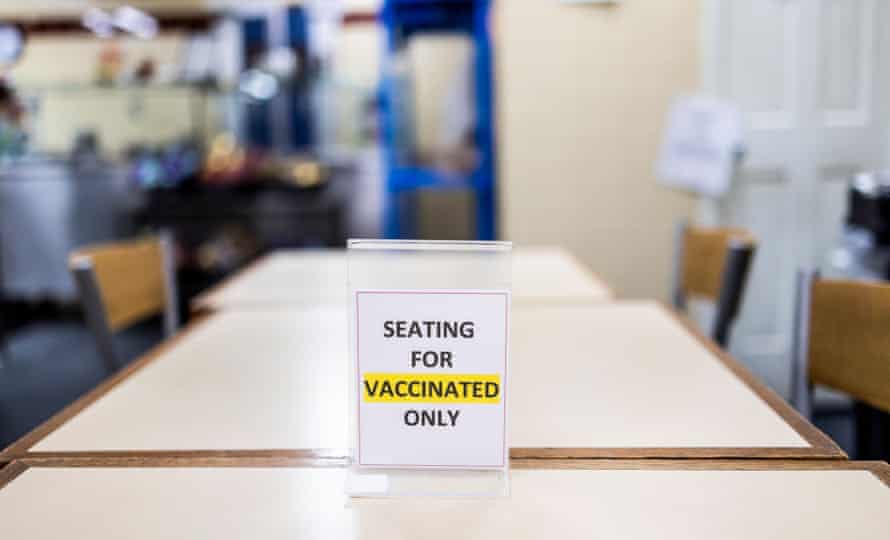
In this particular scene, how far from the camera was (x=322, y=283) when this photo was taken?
7.34 feet

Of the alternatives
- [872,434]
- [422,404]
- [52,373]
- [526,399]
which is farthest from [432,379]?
[52,373]

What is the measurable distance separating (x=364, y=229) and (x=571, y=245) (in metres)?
2.75

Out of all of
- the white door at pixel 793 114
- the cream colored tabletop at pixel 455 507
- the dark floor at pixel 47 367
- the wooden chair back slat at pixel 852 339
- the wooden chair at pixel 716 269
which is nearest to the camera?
the cream colored tabletop at pixel 455 507

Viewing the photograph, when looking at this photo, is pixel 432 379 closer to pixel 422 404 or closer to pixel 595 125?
pixel 422 404

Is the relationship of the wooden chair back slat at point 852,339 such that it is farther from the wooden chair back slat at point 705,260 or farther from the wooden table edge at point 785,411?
the wooden chair back slat at point 705,260

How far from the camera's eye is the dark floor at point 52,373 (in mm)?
3158

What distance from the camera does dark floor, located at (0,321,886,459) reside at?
3.16 meters

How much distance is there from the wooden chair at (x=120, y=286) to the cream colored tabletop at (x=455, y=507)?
0.91 meters

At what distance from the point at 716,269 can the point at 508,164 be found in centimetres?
125

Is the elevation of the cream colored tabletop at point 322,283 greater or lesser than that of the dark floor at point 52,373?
greater

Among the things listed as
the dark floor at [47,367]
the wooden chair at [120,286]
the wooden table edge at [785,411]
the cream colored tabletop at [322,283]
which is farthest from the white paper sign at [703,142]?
the dark floor at [47,367]

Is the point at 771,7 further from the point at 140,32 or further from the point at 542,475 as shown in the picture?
the point at 140,32

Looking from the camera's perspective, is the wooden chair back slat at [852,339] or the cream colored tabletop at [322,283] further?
the cream colored tabletop at [322,283]

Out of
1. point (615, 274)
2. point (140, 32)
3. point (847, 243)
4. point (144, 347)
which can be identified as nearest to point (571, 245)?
point (615, 274)
